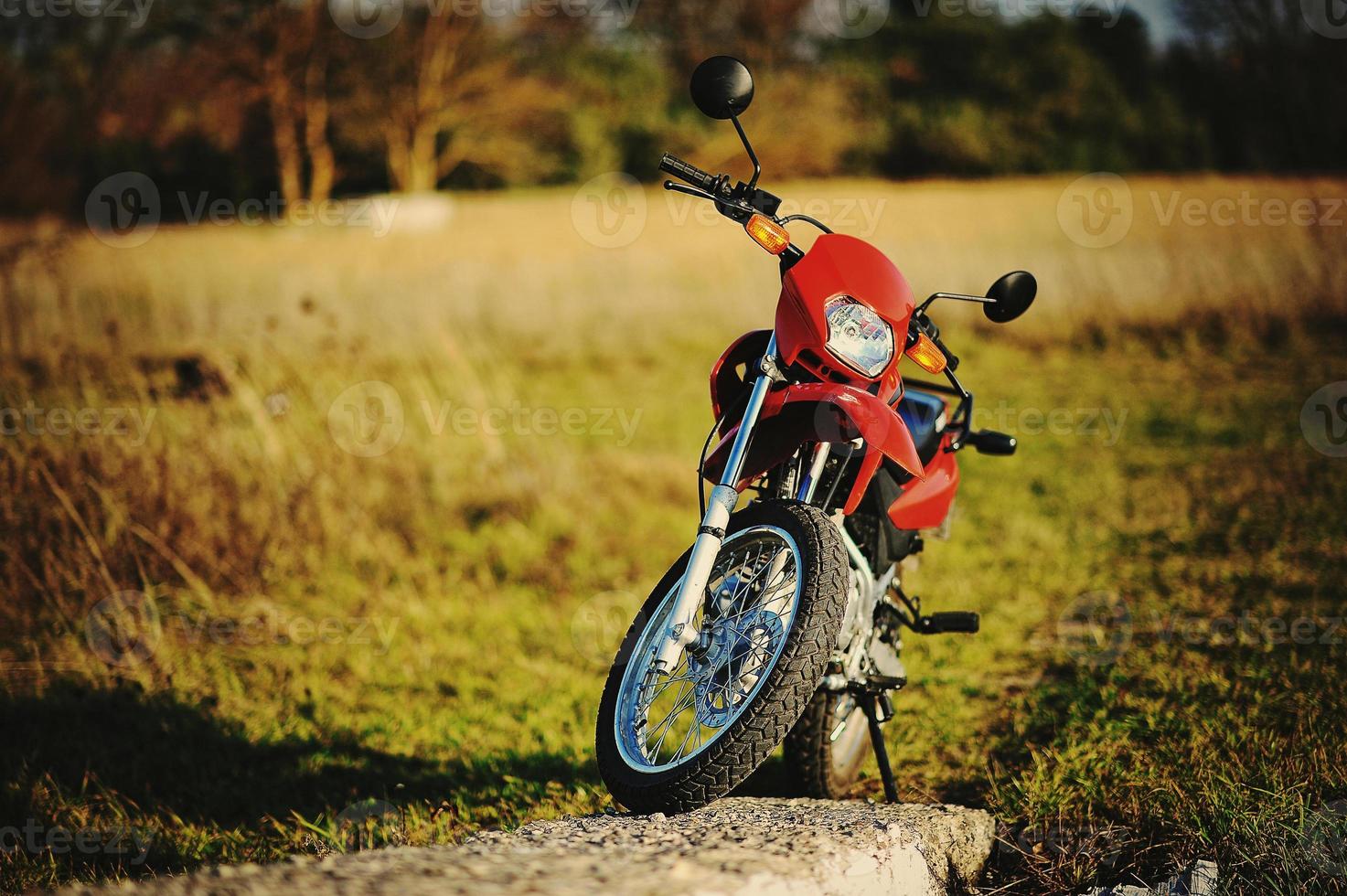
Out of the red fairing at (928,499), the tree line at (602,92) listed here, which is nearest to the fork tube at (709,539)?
the red fairing at (928,499)

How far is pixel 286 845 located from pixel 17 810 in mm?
1106

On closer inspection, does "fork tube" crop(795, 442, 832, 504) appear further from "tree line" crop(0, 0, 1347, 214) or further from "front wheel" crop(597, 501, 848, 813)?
"tree line" crop(0, 0, 1347, 214)

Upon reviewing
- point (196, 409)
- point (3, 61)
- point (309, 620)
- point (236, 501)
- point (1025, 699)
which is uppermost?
point (3, 61)

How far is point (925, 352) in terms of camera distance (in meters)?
2.72

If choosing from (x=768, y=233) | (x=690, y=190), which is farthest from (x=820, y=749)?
(x=690, y=190)

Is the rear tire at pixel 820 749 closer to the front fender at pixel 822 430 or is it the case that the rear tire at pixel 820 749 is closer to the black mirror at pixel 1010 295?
the front fender at pixel 822 430

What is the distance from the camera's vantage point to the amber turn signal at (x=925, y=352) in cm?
272

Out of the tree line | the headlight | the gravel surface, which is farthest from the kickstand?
the tree line

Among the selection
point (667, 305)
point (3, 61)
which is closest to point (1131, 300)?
point (667, 305)

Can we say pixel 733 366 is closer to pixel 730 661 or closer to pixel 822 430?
pixel 822 430

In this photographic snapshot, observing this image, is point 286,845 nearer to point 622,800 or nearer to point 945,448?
point 622,800

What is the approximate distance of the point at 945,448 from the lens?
10.3 ft

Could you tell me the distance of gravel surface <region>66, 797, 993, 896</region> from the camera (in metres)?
1.86

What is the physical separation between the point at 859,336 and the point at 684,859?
53.2 inches
